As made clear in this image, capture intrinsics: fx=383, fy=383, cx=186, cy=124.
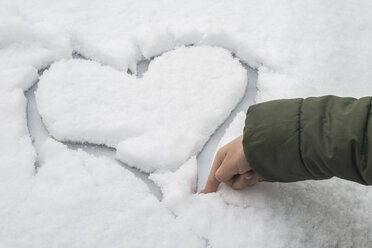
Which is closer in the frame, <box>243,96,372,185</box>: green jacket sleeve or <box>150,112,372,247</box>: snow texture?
<box>243,96,372,185</box>: green jacket sleeve

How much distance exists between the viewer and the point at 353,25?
90 cm

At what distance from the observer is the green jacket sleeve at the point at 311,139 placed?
0.51 m

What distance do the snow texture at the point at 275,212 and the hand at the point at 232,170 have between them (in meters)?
0.02

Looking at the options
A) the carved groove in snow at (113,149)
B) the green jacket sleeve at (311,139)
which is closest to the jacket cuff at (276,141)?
the green jacket sleeve at (311,139)

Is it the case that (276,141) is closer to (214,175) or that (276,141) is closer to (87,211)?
(214,175)

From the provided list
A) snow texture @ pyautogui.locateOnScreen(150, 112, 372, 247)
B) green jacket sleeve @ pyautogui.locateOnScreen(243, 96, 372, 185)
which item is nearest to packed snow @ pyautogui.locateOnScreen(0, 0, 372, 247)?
snow texture @ pyautogui.locateOnScreen(150, 112, 372, 247)

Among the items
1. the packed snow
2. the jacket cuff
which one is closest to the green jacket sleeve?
the jacket cuff

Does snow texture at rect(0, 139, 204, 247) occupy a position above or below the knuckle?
below

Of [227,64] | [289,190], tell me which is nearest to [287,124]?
[289,190]

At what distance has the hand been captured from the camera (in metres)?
0.60

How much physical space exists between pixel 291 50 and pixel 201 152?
32 centimetres

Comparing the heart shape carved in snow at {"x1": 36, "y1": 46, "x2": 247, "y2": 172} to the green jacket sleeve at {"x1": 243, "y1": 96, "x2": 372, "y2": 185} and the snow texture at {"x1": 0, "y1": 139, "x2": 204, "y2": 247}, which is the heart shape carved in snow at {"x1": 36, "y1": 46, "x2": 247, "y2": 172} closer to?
the snow texture at {"x1": 0, "y1": 139, "x2": 204, "y2": 247}

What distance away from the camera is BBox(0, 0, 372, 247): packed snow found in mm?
620

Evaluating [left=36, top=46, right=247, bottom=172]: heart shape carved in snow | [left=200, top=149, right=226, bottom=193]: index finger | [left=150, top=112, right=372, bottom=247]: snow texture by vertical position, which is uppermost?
[left=36, top=46, right=247, bottom=172]: heart shape carved in snow
